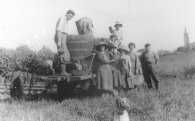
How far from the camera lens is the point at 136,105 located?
23.7 feet

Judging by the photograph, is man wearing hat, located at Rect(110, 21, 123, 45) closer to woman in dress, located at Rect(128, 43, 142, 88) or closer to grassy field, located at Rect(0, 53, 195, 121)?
woman in dress, located at Rect(128, 43, 142, 88)

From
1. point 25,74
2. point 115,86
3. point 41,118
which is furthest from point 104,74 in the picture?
point 25,74

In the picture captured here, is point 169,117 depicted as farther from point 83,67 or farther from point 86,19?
point 86,19

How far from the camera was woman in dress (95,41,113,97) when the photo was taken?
8.88 m

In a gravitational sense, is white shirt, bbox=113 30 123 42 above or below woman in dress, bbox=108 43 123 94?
above

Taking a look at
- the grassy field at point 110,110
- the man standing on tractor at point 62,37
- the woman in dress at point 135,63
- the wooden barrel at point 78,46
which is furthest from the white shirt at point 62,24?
the woman in dress at point 135,63

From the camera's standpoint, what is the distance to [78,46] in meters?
9.88

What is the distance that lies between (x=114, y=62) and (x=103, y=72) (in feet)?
3.02

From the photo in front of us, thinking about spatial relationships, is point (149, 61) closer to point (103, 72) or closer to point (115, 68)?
point (115, 68)

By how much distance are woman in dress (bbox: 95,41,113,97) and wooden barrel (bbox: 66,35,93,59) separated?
0.90 m

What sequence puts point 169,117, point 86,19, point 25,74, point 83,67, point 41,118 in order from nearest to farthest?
point 41,118 → point 169,117 → point 83,67 → point 86,19 → point 25,74

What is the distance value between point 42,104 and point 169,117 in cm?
382

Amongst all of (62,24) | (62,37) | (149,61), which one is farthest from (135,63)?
(62,24)

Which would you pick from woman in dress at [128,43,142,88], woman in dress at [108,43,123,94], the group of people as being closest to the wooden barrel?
the group of people
